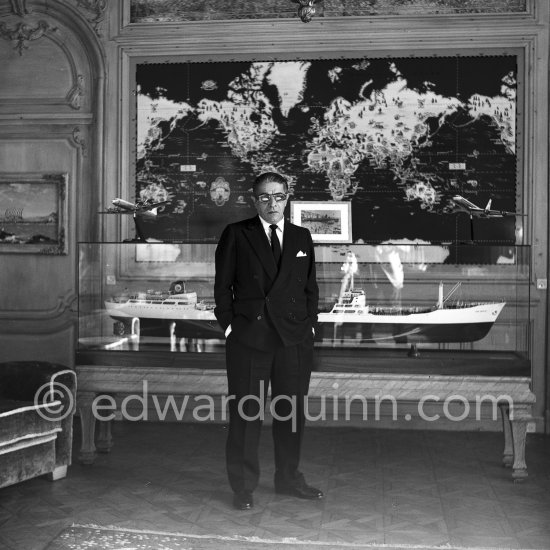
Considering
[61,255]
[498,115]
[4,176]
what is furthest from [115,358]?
A: [498,115]

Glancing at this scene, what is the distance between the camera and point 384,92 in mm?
6805

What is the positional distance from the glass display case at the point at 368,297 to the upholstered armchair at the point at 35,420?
540 mm

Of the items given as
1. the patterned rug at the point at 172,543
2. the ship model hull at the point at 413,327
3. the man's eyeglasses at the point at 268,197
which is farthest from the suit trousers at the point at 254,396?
the man's eyeglasses at the point at 268,197

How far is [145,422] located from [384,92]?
3.49 m

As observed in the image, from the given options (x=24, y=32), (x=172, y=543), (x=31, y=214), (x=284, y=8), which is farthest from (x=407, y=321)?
(x=24, y=32)

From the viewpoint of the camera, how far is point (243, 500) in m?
4.46

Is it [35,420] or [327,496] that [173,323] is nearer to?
[35,420]

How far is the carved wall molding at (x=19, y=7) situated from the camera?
23.3 feet

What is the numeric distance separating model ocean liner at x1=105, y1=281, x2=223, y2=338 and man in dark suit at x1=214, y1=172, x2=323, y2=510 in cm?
61

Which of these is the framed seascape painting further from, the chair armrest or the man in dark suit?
the man in dark suit

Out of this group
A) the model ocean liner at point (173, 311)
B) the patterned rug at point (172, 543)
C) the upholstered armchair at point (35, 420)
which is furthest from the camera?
the model ocean liner at point (173, 311)

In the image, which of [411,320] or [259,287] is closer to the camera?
[259,287]

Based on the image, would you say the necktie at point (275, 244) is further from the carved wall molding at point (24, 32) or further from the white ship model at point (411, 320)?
the carved wall molding at point (24, 32)

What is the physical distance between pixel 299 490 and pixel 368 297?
1.24 m
